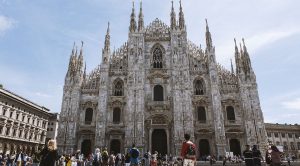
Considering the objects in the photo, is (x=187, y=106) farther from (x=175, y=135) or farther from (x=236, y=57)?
(x=236, y=57)

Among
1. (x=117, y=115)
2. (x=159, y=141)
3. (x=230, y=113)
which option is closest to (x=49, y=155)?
(x=159, y=141)

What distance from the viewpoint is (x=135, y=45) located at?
33844 millimetres

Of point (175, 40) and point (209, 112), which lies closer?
point (209, 112)

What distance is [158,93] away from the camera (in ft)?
106

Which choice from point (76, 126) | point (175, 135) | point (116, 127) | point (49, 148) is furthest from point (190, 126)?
point (49, 148)

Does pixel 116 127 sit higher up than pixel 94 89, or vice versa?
pixel 94 89

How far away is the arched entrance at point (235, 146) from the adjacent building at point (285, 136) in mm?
24697

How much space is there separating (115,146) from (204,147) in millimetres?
11196

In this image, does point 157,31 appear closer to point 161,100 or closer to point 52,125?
point 161,100

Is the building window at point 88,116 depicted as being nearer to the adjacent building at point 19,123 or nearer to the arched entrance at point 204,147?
the adjacent building at point 19,123

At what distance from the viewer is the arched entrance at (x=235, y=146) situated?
29.6 meters

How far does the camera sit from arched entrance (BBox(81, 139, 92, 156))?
3039 centimetres

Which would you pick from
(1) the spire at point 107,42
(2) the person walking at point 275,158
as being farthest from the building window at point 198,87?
(2) the person walking at point 275,158

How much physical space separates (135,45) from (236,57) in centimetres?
1421
